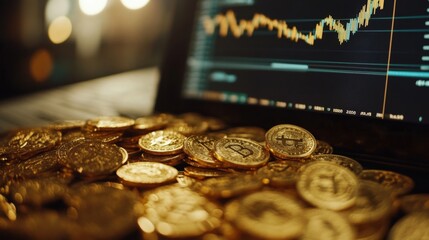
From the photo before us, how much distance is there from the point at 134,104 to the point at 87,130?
0.57 m

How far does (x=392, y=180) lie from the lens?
647 mm

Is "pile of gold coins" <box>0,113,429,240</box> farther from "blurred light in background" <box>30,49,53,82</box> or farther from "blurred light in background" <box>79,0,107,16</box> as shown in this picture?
"blurred light in background" <box>79,0,107,16</box>

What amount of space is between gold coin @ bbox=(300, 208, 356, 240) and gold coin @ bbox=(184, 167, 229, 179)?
9.2 inches

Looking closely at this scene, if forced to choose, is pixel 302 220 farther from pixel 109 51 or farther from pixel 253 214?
pixel 109 51

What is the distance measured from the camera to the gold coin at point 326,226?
1.58 feet

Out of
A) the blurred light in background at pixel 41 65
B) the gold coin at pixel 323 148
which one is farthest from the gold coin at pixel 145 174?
the blurred light in background at pixel 41 65

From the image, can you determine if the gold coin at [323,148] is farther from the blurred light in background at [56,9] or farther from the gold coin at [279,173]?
the blurred light in background at [56,9]

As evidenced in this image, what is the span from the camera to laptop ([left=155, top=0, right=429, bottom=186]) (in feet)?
2.38

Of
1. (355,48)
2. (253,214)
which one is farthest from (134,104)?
(253,214)

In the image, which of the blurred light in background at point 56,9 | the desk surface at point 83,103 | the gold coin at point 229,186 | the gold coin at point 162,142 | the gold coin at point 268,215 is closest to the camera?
the gold coin at point 268,215

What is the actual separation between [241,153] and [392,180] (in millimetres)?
293

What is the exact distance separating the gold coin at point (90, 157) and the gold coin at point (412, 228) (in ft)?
1.65

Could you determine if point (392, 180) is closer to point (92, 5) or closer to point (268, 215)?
point (268, 215)

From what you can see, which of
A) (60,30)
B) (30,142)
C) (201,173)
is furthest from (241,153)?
(60,30)
